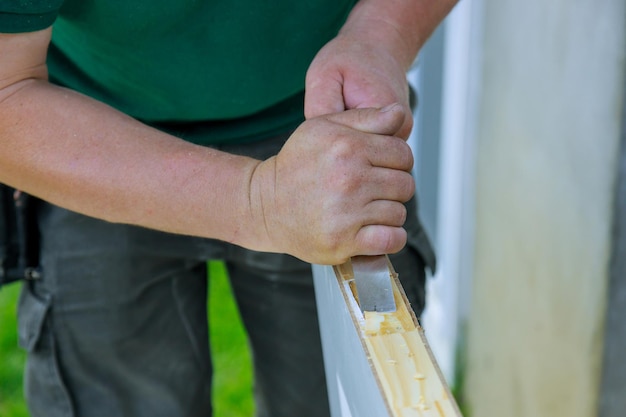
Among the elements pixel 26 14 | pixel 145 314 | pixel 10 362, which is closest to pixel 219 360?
pixel 10 362

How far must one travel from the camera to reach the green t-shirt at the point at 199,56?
1.18 meters

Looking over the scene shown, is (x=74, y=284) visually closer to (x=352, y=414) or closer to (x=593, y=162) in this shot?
(x=352, y=414)

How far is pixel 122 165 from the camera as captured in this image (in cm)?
107

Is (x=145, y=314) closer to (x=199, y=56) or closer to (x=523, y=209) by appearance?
(x=199, y=56)

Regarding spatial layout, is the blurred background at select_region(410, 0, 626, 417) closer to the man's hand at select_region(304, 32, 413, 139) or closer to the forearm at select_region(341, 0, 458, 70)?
the forearm at select_region(341, 0, 458, 70)

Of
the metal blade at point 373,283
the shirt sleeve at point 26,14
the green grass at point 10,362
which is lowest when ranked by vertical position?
the green grass at point 10,362

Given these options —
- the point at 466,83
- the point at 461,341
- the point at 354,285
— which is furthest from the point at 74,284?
the point at 461,341

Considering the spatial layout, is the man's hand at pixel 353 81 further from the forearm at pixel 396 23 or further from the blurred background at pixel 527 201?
the blurred background at pixel 527 201

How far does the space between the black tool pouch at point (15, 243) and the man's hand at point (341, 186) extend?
0.59 m

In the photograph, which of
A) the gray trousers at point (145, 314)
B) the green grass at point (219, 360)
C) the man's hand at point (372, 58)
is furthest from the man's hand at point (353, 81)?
the green grass at point (219, 360)

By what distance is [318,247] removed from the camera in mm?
1002

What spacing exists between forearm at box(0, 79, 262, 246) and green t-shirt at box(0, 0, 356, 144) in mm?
138

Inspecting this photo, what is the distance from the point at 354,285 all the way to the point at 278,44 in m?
0.43

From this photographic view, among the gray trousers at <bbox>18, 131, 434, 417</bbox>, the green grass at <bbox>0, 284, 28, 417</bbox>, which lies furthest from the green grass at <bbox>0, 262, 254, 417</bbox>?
the gray trousers at <bbox>18, 131, 434, 417</bbox>
